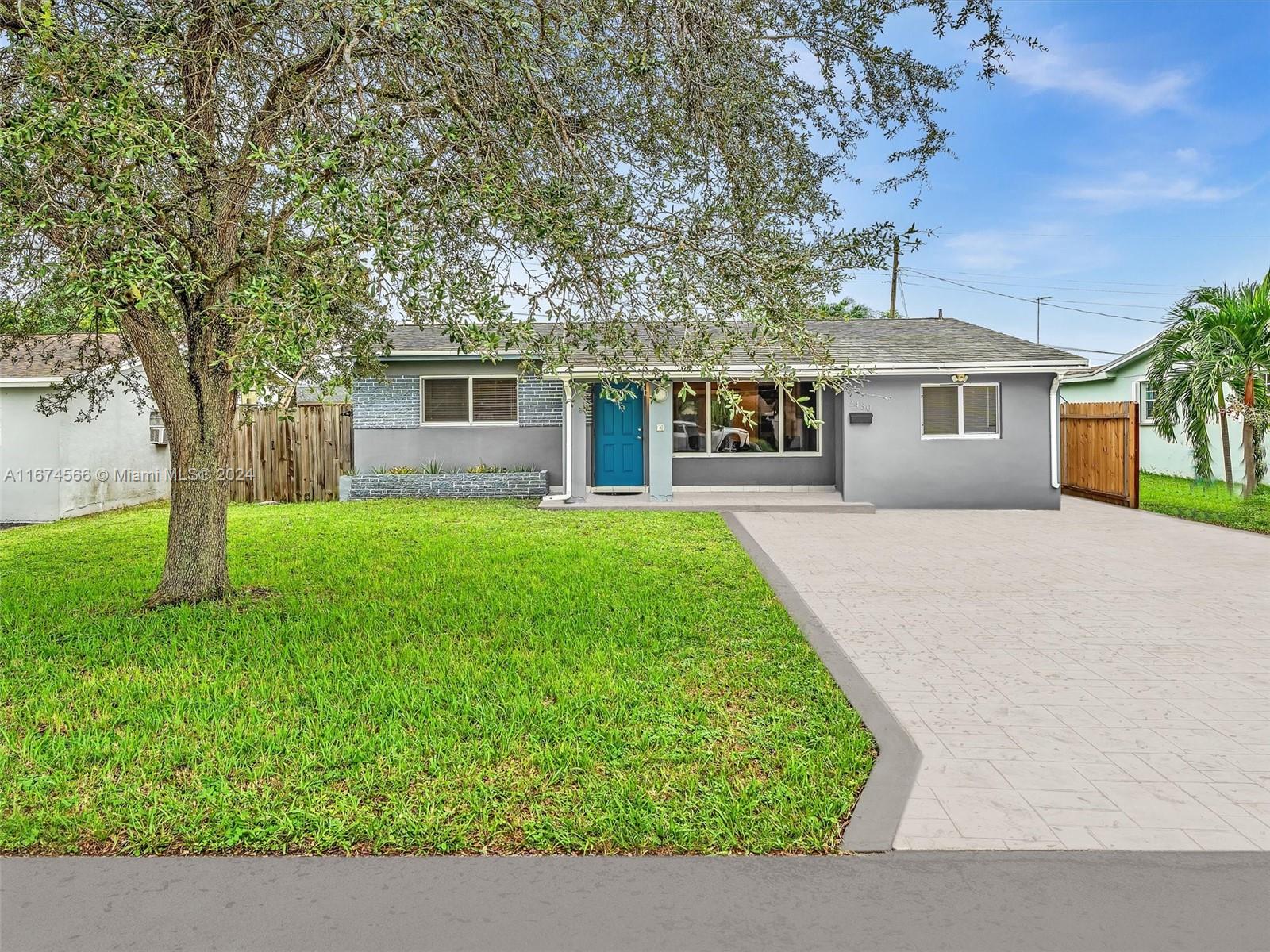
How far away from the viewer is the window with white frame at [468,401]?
16531 millimetres

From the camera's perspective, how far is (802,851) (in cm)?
303

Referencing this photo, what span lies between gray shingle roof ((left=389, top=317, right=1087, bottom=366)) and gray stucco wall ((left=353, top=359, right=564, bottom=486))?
1.01 meters

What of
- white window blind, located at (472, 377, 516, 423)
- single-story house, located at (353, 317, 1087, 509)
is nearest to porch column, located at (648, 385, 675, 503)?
single-story house, located at (353, 317, 1087, 509)

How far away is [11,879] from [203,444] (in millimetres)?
4464

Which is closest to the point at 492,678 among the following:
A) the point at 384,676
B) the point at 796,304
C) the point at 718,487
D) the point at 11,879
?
the point at 384,676

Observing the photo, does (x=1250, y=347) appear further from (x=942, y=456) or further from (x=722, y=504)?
(x=722, y=504)

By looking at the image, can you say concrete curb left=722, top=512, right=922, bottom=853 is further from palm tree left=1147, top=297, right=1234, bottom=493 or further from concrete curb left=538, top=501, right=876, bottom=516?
palm tree left=1147, top=297, right=1234, bottom=493

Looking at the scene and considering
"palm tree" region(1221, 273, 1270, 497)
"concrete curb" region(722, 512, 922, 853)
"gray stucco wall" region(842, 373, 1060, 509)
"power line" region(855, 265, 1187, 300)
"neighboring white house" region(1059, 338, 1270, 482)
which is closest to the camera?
"concrete curb" region(722, 512, 922, 853)

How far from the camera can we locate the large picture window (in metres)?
15.9

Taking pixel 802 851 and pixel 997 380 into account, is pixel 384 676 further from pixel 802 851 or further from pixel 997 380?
pixel 997 380

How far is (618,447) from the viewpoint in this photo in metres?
15.8

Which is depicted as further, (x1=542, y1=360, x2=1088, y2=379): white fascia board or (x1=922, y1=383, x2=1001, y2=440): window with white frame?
(x1=922, y1=383, x2=1001, y2=440): window with white frame

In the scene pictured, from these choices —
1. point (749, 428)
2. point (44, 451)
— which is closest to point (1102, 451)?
point (749, 428)

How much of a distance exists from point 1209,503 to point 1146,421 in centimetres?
746
